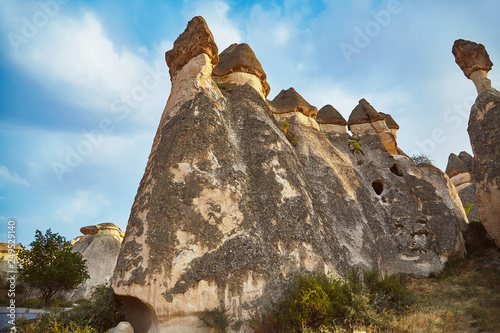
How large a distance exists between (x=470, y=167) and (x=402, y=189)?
15.4 metres

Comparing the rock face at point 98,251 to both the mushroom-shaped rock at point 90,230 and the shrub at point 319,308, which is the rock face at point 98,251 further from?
the shrub at point 319,308

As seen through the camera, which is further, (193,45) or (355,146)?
(355,146)

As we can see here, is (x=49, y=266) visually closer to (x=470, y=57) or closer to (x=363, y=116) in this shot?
(x=363, y=116)

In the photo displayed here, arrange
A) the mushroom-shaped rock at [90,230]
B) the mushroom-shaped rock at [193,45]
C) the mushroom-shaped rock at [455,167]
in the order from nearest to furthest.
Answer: the mushroom-shaped rock at [193,45], the mushroom-shaped rock at [90,230], the mushroom-shaped rock at [455,167]

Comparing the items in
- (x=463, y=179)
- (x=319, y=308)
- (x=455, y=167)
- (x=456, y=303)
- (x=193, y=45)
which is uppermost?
(x=193, y=45)

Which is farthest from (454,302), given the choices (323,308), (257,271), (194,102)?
(194,102)

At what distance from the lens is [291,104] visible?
50.7 feet

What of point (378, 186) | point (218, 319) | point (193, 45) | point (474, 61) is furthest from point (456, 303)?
point (193, 45)

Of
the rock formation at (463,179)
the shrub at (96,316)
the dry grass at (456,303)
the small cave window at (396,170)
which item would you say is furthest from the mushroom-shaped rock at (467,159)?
the shrub at (96,316)

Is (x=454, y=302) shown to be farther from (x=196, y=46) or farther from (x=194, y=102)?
(x=196, y=46)

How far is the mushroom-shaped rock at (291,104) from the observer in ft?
50.2

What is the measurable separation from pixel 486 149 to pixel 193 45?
10.2 meters

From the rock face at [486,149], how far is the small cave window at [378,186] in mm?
4170

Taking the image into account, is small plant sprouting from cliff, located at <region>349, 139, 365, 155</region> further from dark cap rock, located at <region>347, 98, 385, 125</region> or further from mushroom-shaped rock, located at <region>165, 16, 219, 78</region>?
mushroom-shaped rock, located at <region>165, 16, 219, 78</region>
